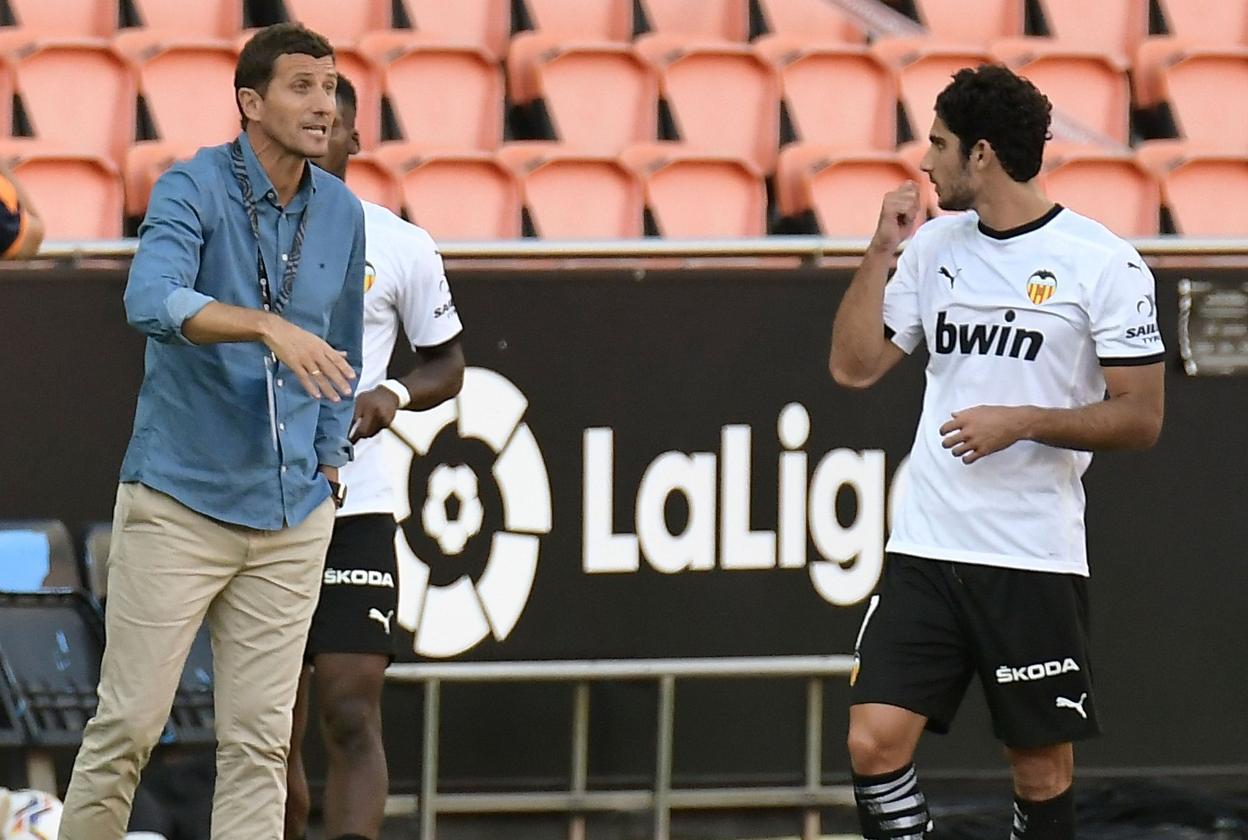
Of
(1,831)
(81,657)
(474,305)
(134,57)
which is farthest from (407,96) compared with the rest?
(1,831)

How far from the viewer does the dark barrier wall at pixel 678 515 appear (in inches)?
244

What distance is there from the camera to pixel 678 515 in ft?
20.7

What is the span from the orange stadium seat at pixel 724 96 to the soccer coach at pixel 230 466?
14.0ft

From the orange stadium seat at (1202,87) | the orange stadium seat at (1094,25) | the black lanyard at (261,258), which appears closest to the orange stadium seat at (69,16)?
the orange stadium seat at (1094,25)

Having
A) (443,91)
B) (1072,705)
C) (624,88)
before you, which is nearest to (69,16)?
(443,91)

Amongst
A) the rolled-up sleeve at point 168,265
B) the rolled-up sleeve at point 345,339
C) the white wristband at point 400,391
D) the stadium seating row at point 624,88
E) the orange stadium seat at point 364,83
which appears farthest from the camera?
the orange stadium seat at point 364,83

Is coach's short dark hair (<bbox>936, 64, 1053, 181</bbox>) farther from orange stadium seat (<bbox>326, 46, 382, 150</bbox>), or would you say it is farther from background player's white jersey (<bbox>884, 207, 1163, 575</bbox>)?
orange stadium seat (<bbox>326, 46, 382, 150</bbox>)

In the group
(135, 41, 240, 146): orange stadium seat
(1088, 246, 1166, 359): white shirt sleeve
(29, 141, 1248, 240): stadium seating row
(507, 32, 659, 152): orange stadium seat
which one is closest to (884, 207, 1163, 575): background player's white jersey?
(1088, 246, 1166, 359): white shirt sleeve

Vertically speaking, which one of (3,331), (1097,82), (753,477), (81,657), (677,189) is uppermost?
(1097,82)

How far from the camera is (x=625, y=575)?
20.6ft

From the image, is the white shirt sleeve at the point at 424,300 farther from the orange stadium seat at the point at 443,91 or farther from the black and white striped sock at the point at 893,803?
the orange stadium seat at the point at 443,91

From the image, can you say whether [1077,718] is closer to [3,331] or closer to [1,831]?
[1,831]

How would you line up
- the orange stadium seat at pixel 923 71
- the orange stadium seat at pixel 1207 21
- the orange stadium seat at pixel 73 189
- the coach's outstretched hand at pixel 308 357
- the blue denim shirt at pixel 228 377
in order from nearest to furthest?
the coach's outstretched hand at pixel 308 357, the blue denim shirt at pixel 228 377, the orange stadium seat at pixel 73 189, the orange stadium seat at pixel 923 71, the orange stadium seat at pixel 1207 21

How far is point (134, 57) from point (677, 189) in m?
2.12
